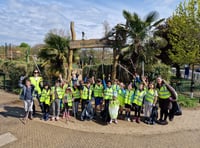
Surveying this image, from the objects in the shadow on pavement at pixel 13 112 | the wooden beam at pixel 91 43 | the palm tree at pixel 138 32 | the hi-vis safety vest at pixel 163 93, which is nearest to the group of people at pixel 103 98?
the hi-vis safety vest at pixel 163 93

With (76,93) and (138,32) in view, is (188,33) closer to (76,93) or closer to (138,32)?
(138,32)

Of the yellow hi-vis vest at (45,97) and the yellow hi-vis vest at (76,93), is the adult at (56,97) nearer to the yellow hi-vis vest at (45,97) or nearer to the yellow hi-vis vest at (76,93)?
the yellow hi-vis vest at (45,97)

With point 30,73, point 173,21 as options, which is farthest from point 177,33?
point 30,73

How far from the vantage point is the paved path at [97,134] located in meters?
5.66

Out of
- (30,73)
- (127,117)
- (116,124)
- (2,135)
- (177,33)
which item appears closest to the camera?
(2,135)

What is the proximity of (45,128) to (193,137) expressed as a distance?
199 inches

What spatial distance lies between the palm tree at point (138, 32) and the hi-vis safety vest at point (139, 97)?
11.4 feet

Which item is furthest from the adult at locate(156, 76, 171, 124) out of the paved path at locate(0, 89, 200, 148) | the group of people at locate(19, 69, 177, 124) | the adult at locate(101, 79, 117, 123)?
the adult at locate(101, 79, 117, 123)

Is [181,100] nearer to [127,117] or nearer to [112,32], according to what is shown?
[127,117]

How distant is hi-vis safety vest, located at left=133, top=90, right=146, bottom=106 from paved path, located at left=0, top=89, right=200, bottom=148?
865 mm

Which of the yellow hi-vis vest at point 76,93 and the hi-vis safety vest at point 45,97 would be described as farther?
the yellow hi-vis vest at point 76,93

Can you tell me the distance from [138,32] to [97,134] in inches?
253

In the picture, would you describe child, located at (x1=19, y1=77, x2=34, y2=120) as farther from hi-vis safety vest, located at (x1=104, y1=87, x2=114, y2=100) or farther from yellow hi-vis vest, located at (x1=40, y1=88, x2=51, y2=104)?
hi-vis safety vest, located at (x1=104, y1=87, x2=114, y2=100)

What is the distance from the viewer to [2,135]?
612cm
